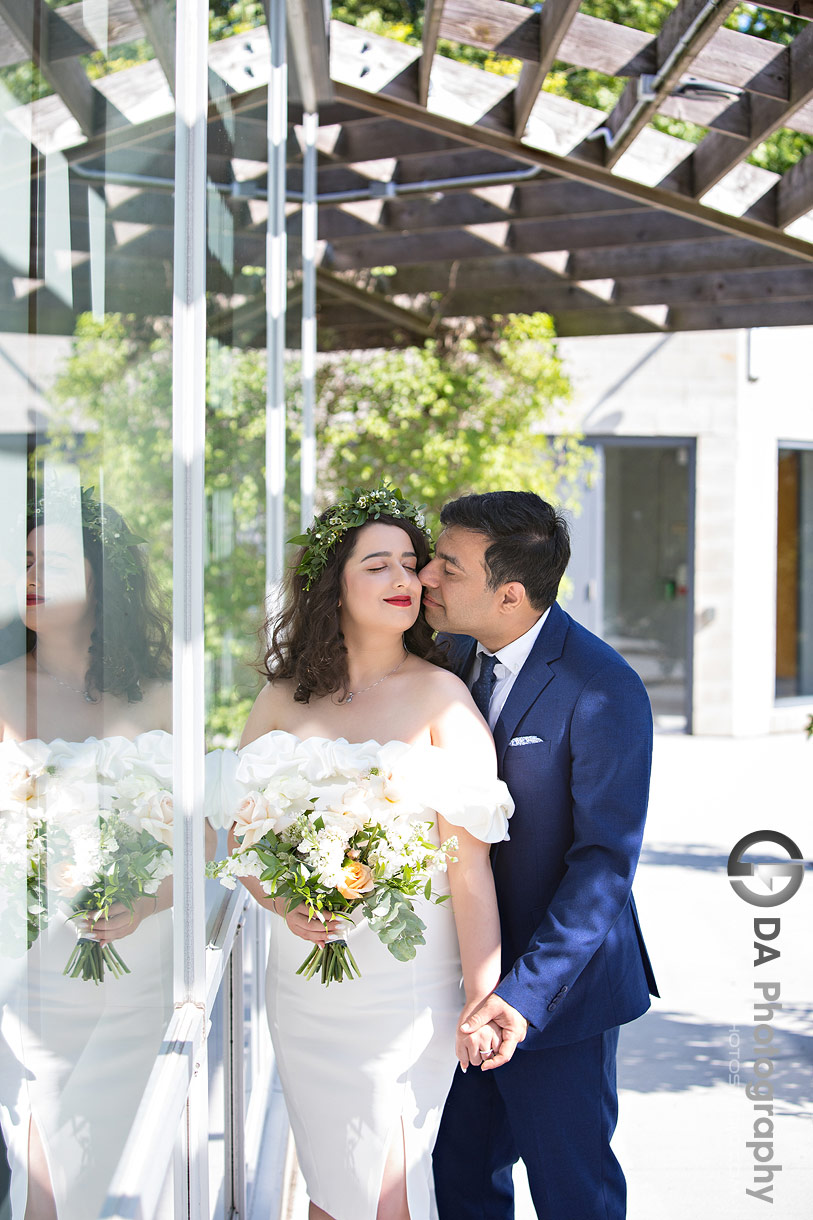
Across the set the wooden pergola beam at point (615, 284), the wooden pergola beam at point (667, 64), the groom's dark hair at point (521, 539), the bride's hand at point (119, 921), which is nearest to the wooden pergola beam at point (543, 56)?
the wooden pergola beam at point (667, 64)

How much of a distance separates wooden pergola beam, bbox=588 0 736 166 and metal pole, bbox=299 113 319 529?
116 centimetres

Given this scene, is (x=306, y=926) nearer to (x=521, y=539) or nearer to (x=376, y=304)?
(x=521, y=539)

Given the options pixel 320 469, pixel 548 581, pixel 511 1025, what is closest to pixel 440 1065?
pixel 511 1025

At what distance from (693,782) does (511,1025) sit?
21.5ft

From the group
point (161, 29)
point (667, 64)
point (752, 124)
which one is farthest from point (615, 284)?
point (161, 29)

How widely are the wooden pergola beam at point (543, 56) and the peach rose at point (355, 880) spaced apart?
2.26 meters

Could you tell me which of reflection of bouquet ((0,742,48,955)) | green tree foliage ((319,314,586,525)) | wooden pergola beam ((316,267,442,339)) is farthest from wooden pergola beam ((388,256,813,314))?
reflection of bouquet ((0,742,48,955))

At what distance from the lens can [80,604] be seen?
112 centimetres

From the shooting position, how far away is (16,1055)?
0.90m

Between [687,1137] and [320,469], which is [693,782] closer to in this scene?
[320,469]

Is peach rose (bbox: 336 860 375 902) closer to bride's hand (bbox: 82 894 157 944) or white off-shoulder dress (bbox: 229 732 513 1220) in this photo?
white off-shoulder dress (bbox: 229 732 513 1220)

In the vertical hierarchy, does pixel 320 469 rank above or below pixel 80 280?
above

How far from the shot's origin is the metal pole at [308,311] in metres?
4.15

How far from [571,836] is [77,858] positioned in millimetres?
1164
